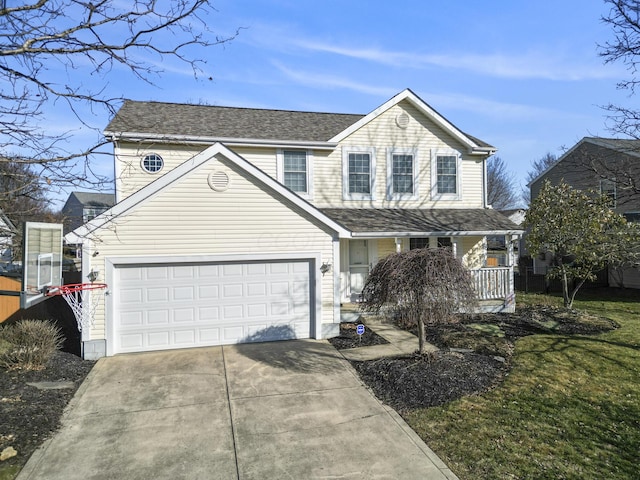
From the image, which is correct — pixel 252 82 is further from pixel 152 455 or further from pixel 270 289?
pixel 152 455

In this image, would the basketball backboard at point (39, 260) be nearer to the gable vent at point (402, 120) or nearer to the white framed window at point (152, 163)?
the white framed window at point (152, 163)

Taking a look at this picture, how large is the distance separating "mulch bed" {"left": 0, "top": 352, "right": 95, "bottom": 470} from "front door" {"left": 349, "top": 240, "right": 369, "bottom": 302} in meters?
8.23

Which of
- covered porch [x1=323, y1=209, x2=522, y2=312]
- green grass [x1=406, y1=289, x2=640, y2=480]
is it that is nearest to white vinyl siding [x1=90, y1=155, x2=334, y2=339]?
covered porch [x1=323, y1=209, x2=522, y2=312]

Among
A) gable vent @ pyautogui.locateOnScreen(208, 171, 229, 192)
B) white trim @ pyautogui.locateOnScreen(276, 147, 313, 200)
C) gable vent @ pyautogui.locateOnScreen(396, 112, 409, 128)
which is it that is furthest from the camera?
gable vent @ pyautogui.locateOnScreen(396, 112, 409, 128)

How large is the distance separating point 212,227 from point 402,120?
28.5ft

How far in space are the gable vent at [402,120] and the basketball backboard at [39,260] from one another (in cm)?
1140

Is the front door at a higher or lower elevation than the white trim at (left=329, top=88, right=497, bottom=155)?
lower

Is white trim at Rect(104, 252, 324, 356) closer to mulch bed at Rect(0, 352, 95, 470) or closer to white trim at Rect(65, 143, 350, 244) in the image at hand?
white trim at Rect(65, 143, 350, 244)

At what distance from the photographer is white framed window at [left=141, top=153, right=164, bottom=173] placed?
12.3 meters

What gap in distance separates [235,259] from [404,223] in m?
6.09

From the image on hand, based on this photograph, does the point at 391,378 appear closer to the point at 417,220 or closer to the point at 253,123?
the point at 417,220

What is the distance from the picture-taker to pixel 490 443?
16.5 ft

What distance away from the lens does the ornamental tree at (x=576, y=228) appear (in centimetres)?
1220

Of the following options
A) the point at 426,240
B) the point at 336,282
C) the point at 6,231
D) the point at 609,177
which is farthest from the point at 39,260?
the point at 609,177
